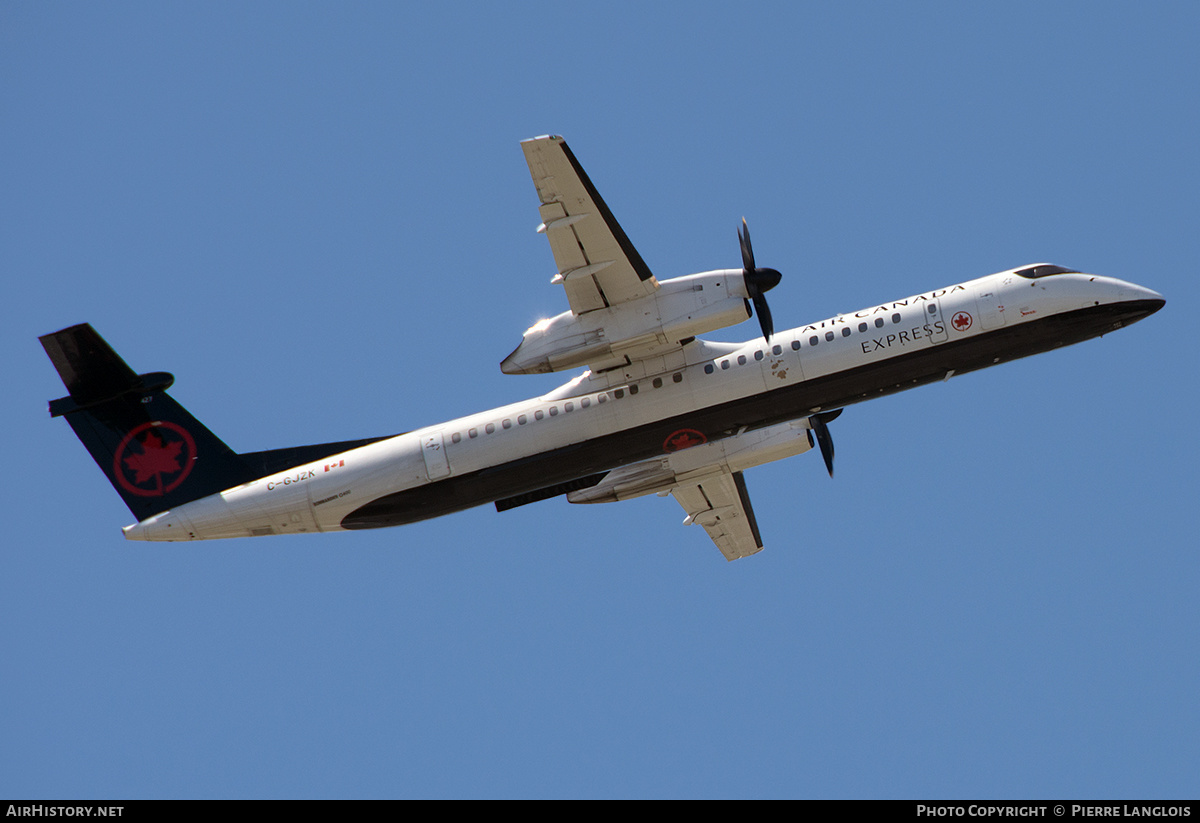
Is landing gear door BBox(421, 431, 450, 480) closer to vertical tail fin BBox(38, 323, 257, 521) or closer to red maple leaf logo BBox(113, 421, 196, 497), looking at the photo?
vertical tail fin BBox(38, 323, 257, 521)

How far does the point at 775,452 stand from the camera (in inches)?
1064

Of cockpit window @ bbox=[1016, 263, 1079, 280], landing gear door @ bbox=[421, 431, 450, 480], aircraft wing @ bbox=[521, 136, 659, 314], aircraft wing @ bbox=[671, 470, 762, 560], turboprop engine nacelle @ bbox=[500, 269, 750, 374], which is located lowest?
aircraft wing @ bbox=[671, 470, 762, 560]

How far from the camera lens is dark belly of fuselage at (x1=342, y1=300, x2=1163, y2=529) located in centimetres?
2308

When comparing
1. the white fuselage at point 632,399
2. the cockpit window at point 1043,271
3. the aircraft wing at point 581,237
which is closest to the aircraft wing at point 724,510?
the white fuselage at point 632,399

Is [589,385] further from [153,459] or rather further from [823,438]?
[153,459]

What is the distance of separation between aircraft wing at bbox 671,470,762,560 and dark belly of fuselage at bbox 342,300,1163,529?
394 cm

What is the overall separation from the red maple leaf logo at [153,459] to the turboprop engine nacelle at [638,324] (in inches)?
343

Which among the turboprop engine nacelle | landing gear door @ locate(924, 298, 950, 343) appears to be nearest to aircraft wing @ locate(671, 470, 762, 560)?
the turboprop engine nacelle

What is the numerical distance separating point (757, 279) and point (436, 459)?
795cm

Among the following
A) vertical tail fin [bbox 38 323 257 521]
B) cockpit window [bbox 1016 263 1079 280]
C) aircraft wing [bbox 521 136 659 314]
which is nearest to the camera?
aircraft wing [bbox 521 136 659 314]

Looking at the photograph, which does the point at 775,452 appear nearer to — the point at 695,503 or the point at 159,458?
the point at 695,503
